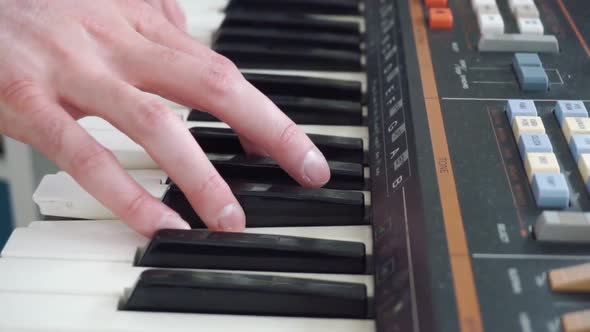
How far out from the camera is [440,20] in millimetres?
1065

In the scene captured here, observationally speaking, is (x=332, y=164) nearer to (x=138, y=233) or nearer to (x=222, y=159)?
(x=222, y=159)

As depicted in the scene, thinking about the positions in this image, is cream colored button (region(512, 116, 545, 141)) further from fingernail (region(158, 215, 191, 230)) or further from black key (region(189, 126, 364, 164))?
fingernail (region(158, 215, 191, 230))

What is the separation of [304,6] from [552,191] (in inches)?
28.9

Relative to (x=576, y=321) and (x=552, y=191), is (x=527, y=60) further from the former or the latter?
(x=576, y=321)

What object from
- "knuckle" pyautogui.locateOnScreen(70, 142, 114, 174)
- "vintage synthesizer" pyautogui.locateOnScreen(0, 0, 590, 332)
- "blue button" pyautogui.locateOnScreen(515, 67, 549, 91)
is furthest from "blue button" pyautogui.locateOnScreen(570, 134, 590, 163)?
"knuckle" pyautogui.locateOnScreen(70, 142, 114, 174)

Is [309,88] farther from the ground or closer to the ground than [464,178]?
farther from the ground

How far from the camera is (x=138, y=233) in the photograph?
2.58 feet

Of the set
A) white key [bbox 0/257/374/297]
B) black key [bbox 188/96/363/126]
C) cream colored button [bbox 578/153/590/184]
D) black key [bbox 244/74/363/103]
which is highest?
black key [bbox 244/74/363/103]

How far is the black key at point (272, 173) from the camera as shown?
859 millimetres

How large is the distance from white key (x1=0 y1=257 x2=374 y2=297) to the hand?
0.06 meters

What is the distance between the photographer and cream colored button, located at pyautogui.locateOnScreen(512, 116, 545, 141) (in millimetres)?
792

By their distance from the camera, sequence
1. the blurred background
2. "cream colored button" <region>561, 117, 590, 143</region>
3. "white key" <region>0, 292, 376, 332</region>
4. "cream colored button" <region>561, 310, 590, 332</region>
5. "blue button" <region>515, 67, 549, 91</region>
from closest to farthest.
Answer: "cream colored button" <region>561, 310, 590, 332</region> < "white key" <region>0, 292, 376, 332</region> < "cream colored button" <region>561, 117, 590, 143</region> < "blue button" <region>515, 67, 549, 91</region> < the blurred background

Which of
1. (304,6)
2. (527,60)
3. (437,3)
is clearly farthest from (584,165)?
(304,6)

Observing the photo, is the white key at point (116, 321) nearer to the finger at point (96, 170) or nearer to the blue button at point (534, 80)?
the finger at point (96, 170)
